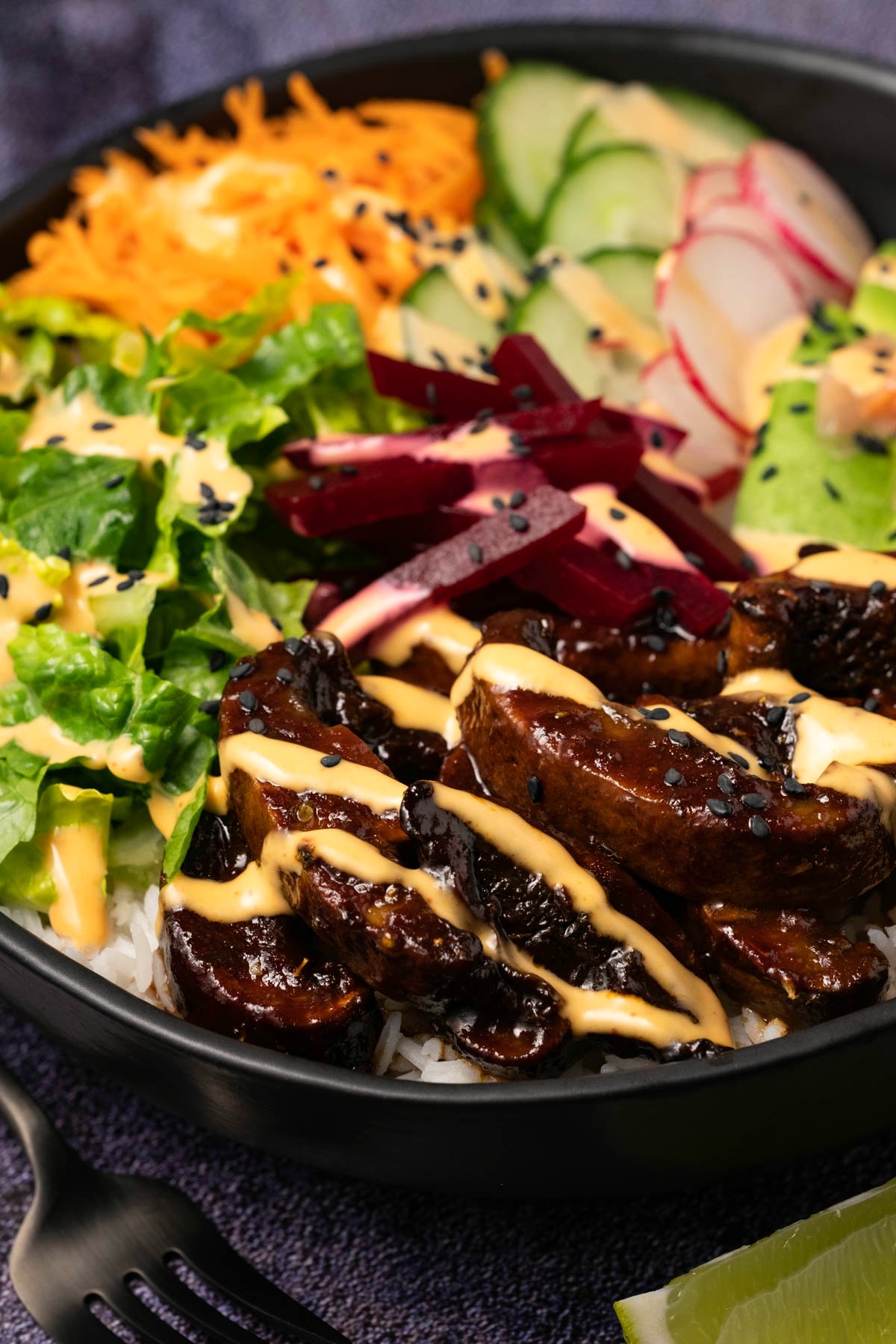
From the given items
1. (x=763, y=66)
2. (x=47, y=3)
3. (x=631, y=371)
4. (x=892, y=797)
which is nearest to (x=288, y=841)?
(x=892, y=797)

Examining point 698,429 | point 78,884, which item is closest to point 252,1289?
point 78,884

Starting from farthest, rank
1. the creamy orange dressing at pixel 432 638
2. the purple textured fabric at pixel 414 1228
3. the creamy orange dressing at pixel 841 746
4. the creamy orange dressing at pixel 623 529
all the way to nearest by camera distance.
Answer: the creamy orange dressing at pixel 623 529 → the creamy orange dressing at pixel 432 638 → the purple textured fabric at pixel 414 1228 → the creamy orange dressing at pixel 841 746

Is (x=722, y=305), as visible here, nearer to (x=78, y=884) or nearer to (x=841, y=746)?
(x=841, y=746)

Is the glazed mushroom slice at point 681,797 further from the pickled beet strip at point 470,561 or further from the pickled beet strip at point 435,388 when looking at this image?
the pickled beet strip at point 435,388

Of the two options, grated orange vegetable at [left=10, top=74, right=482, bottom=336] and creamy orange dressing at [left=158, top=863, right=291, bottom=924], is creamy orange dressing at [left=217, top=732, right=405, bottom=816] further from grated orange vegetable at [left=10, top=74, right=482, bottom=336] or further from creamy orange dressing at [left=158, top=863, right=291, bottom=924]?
grated orange vegetable at [left=10, top=74, right=482, bottom=336]

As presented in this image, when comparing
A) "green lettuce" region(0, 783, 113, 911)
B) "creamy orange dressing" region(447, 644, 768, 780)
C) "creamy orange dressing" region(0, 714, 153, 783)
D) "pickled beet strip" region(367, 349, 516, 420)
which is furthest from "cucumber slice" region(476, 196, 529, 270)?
"green lettuce" region(0, 783, 113, 911)

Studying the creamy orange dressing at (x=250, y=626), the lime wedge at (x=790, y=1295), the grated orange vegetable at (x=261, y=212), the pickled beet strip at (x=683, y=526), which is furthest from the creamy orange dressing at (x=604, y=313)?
the lime wedge at (x=790, y=1295)
